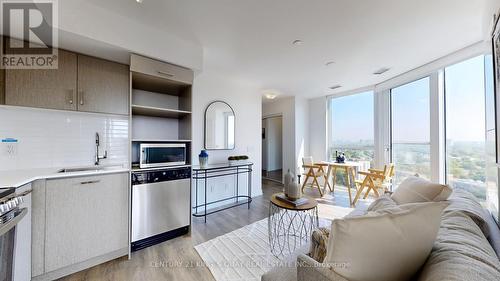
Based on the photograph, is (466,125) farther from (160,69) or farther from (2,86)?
(2,86)

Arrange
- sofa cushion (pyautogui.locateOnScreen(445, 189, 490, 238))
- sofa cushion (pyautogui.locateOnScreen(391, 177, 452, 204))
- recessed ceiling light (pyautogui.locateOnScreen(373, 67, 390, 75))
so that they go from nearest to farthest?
sofa cushion (pyautogui.locateOnScreen(445, 189, 490, 238)), sofa cushion (pyautogui.locateOnScreen(391, 177, 452, 204)), recessed ceiling light (pyautogui.locateOnScreen(373, 67, 390, 75))

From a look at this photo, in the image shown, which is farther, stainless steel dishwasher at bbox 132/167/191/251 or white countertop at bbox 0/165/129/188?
stainless steel dishwasher at bbox 132/167/191/251

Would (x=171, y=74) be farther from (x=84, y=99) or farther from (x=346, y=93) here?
(x=346, y=93)

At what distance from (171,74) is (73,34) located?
2.84ft

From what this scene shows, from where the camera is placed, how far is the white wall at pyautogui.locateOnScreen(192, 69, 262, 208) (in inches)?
127

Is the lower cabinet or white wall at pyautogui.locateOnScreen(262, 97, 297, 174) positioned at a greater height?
white wall at pyautogui.locateOnScreen(262, 97, 297, 174)

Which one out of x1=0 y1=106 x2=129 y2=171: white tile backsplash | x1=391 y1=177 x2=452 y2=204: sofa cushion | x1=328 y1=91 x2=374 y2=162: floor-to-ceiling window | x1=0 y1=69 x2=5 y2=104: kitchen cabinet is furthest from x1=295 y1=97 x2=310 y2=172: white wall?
x1=0 y1=69 x2=5 y2=104: kitchen cabinet

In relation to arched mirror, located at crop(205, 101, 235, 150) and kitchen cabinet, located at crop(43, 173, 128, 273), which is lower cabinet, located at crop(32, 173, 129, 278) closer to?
kitchen cabinet, located at crop(43, 173, 128, 273)

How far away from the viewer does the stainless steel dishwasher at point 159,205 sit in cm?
203

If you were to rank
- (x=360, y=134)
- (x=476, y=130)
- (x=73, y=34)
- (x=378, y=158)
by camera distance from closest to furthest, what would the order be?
(x=73, y=34), (x=476, y=130), (x=378, y=158), (x=360, y=134)

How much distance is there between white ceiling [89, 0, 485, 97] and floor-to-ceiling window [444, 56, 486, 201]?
0.36m

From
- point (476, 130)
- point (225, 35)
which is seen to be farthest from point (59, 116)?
point (476, 130)

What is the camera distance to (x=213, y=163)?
3.41 metres

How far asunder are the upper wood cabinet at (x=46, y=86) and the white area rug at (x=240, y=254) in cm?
211
